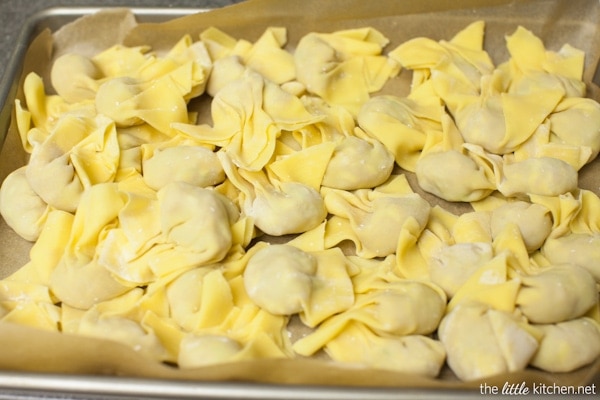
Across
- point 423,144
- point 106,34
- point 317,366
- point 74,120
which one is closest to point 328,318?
point 317,366

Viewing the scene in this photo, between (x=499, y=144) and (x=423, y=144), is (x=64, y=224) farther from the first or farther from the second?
(x=499, y=144)

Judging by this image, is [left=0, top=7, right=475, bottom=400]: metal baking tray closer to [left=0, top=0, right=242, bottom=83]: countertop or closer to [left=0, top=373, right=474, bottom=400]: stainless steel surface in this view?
[left=0, top=373, right=474, bottom=400]: stainless steel surface

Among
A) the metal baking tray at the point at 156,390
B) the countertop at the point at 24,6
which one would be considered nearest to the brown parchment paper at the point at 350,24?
the countertop at the point at 24,6

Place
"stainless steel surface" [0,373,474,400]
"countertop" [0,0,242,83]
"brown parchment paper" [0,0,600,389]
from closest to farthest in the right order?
"stainless steel surface" [0,373,474,400], "brown parchment paper" [0,0,600,389], "countertop" [0,0,242,83]

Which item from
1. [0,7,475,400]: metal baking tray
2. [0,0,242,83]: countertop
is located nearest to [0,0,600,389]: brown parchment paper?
[0,0,242,83]: countertop

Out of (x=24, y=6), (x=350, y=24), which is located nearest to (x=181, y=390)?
(x=350, y=24)

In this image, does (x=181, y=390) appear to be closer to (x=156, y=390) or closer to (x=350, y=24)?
Result: (x=156, y=390)

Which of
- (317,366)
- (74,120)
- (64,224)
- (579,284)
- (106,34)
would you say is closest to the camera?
(317,366)

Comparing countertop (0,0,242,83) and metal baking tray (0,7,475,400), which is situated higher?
countertop (0,0,242,83)
